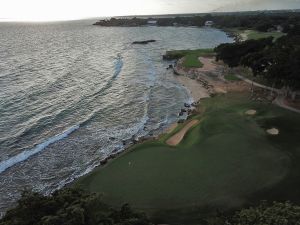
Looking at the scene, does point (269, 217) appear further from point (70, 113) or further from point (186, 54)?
point (186, 54)

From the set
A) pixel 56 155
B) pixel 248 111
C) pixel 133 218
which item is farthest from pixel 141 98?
pixel 133 218

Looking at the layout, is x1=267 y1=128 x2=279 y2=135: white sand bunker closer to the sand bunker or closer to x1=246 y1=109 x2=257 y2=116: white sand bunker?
x1=246 y1=109 x2=257 y2=116: white sand bunker

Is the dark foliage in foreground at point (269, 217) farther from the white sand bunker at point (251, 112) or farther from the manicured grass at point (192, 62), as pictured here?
the manicured grass at point (192, 62)

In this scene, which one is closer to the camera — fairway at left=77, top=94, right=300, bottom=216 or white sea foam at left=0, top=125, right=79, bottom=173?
fairway at left=77, top=94, right=300, bottom=216

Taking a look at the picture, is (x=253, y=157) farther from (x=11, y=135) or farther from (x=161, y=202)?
(x=11, y=135)

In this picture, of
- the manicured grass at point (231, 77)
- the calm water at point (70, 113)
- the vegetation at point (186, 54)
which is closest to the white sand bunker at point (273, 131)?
the calm water at point (70, 113)

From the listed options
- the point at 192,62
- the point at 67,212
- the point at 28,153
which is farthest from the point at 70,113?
the point at 192,62

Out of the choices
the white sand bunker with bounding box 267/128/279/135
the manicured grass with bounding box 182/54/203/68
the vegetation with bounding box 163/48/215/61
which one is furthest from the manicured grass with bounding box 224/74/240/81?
the white sand bunker with bounding box 267/128/279/135
